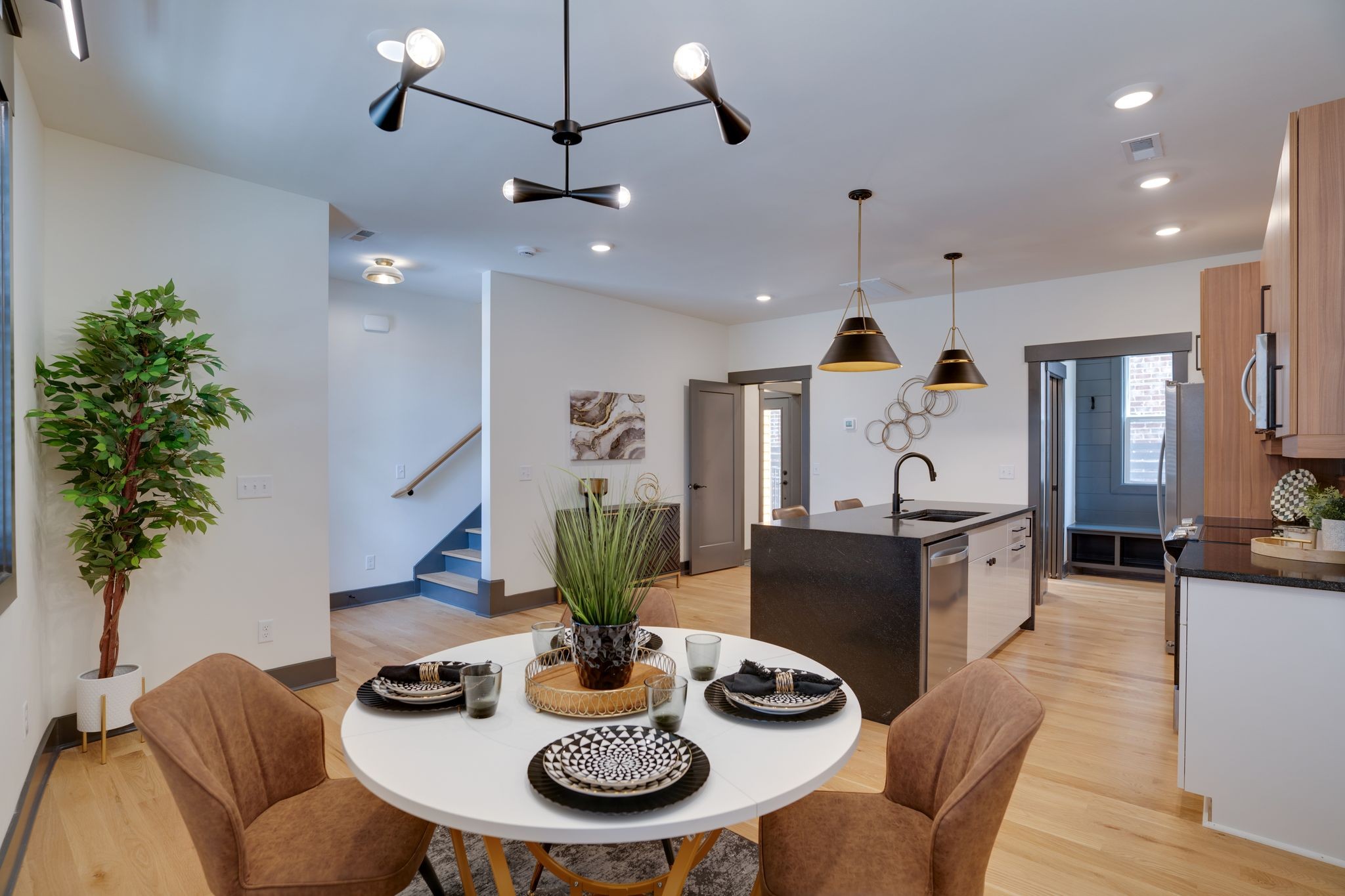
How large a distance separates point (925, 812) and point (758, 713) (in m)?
0.50

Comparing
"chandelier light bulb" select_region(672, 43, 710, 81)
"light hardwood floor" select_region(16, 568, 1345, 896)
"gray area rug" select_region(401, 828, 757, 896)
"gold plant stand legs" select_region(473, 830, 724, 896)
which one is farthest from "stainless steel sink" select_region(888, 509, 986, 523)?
"chandelier light bulb" select_region(672, 43, 710, 81)

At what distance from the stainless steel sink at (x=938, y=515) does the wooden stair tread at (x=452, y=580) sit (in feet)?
10.7

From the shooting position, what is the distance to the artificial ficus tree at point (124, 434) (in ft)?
8.68

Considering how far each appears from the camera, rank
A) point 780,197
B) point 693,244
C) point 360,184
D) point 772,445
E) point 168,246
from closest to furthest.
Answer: point 168,246 < point 360,184 < point 780,197 < point 693,244 < point 772,445

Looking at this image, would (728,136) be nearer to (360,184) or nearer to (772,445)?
(360,184)

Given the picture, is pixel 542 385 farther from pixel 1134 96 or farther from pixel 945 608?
pixel 1134 96

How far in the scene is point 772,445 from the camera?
831 centimetres

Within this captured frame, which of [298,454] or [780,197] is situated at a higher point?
[780,197]

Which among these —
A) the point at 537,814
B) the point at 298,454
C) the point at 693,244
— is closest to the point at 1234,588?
the point at 537,814

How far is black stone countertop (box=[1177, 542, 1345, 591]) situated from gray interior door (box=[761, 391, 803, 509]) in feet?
18.9

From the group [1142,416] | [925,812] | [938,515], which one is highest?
[1142,416]

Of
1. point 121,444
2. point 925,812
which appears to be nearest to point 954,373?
point 925,812

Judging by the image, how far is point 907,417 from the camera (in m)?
6.21

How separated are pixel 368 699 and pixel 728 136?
162cm
